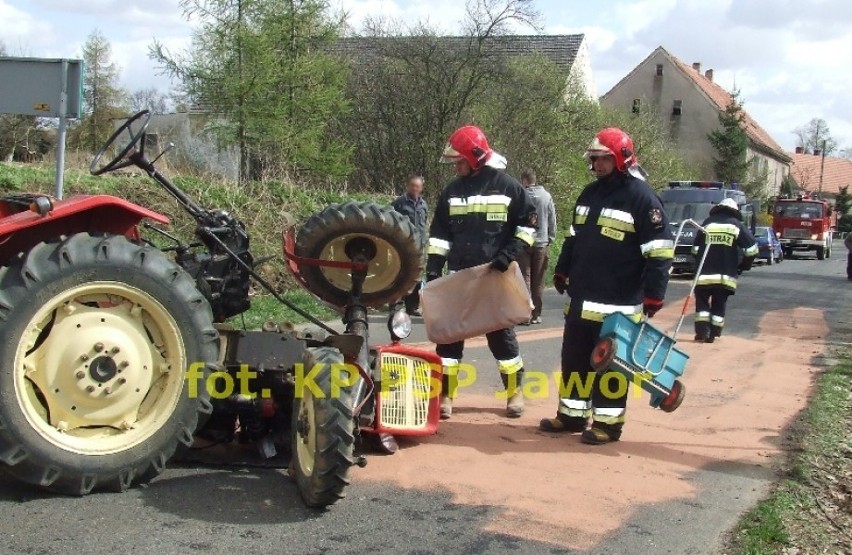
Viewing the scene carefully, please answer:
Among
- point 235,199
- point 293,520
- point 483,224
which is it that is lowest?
point 293,520

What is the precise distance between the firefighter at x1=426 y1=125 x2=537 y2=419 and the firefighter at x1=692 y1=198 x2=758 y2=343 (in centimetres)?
529

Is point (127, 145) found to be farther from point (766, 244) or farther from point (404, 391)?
point (766, 244)

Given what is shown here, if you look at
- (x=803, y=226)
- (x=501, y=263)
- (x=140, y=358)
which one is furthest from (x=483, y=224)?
(x=803, y=226)

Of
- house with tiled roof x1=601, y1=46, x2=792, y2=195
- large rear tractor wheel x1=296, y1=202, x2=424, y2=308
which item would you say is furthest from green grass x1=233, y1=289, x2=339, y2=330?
house with tiled roof x1=601, y1=46, x2=792, y2=195

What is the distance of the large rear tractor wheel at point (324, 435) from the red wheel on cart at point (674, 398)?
2492 millimetres

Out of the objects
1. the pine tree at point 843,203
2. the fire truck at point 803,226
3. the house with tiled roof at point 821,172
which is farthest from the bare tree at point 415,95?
the house with tiled roof at point 821,172

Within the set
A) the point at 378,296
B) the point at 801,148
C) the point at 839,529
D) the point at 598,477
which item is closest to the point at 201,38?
the point at 378,296

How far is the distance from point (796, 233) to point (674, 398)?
35.0 meters

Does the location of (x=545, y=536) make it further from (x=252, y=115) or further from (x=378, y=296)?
(x=252, y=115)

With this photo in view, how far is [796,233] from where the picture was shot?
3822 cm

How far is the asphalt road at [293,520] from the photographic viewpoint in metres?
→ 3.97

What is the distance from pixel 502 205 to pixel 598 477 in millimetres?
2197

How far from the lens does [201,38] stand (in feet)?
50.2

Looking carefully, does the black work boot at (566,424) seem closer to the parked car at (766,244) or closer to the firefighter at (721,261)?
the firefighter at (721,261)
